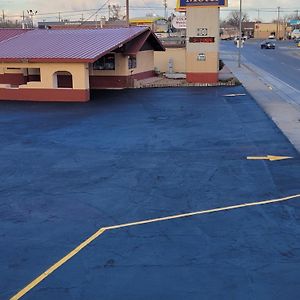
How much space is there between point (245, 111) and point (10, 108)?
13.9 meters

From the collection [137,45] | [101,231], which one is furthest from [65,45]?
[101,231]

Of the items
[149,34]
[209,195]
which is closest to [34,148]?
[209,195]

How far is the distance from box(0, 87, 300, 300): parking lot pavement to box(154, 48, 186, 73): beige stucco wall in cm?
2533

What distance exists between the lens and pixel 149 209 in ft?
38.8

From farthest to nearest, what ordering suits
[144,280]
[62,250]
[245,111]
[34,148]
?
1. [245,111]
2. [34,148]
3. [62,250]
4. [144,280]

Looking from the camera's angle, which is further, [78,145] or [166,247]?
[78,145]

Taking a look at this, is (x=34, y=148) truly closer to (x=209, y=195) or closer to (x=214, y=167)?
(x=214, y=167)

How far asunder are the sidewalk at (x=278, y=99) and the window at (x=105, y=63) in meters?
10.5

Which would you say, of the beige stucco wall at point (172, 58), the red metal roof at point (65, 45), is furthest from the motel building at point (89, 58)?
the beige stucco wall at point (172, 58)

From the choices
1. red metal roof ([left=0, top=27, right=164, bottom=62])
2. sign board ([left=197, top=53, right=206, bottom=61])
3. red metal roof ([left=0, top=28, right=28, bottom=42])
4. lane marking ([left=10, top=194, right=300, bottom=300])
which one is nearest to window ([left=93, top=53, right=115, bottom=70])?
red metal roof ([left=0, top=27, right=164, bottom=62])

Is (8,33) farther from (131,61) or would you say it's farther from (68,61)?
(68,61)

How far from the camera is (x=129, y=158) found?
1697 cm

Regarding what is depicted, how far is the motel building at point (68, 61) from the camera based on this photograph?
31578 mm

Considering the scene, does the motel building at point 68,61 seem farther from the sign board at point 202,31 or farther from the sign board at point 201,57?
the sign board at point 201,57
